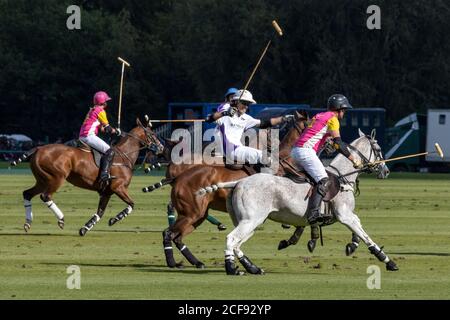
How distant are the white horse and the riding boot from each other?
22.7 feet

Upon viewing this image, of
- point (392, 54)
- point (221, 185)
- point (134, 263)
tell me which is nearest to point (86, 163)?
point (134, 263)

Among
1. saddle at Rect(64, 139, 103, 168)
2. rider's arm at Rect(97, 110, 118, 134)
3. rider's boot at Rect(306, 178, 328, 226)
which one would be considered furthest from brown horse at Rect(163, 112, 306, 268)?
saddle at Rect(64, 139, 103, 168)

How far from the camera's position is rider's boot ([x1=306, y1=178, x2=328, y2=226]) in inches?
608

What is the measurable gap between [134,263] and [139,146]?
20.8 feet

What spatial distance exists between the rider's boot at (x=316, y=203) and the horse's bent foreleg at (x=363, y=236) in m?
0.30

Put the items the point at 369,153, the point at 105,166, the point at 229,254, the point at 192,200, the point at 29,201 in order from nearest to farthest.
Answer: the point at 229,254 → the point at 192,200 → the point at 369,153 → the point at 29,201 → the point at 105,166

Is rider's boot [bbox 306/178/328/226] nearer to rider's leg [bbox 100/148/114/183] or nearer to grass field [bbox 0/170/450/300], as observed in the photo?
grass field [bbox 0/170/450/300]

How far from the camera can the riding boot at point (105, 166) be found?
886 inches

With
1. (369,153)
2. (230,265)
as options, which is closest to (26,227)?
(230,265)

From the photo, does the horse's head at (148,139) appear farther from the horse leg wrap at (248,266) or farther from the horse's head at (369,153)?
the horse leg wrap at (248,266)

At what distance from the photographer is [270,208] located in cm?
1535

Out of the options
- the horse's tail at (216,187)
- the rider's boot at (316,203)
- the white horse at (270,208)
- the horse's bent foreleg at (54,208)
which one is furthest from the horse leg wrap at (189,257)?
the horse's bent foreleg at (54,208)

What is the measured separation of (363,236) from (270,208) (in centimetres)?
114

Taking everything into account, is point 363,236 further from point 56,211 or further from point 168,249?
point 56,211
